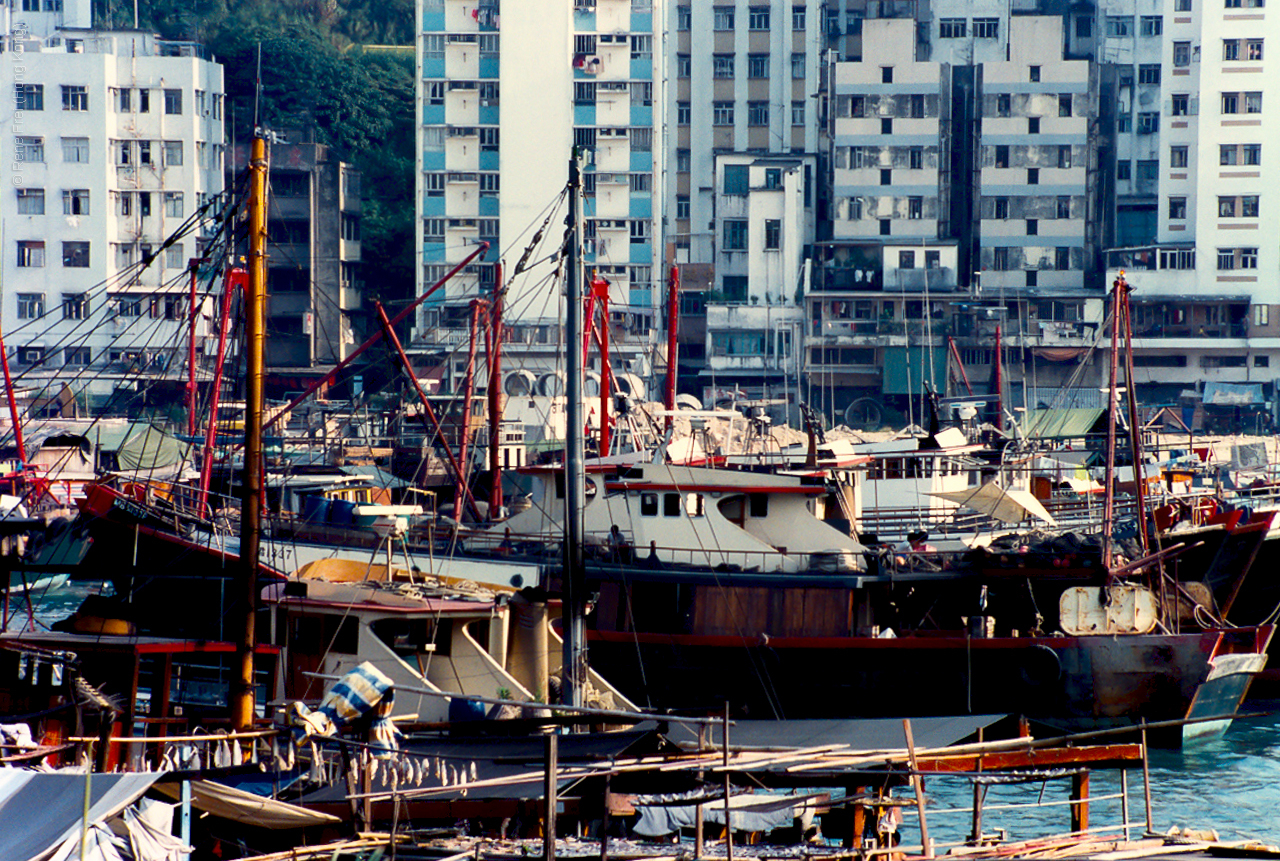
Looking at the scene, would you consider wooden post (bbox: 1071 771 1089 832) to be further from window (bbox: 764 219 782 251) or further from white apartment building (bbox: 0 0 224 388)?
white apartment building (bbox: 0 0 224 388)

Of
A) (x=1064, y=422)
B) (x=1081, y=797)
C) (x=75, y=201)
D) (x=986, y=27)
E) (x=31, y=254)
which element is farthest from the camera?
(x=986, y=27)

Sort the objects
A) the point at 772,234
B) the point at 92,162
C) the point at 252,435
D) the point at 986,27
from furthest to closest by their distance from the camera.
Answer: the point at 986,27 < the point at 772,234 < the point at 92,162 < the point at 252,435

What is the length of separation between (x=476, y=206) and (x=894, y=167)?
20079mm

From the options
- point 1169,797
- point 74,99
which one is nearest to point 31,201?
point 74,99

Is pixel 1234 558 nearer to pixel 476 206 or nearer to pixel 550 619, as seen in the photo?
pixel 550 619

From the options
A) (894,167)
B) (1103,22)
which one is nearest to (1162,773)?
(894,167)

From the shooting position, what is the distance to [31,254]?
75.1 meters

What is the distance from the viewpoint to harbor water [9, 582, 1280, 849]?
22016mm

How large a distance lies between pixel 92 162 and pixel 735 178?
98.8 ft

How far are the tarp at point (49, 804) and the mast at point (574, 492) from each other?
7.86 m

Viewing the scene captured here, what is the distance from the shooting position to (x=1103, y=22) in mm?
82062

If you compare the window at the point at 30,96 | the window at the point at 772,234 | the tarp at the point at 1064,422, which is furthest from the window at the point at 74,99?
the tarp at the point at 1064,422

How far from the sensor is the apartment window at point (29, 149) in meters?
74.4

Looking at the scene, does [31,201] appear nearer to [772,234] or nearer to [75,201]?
[75,201]
